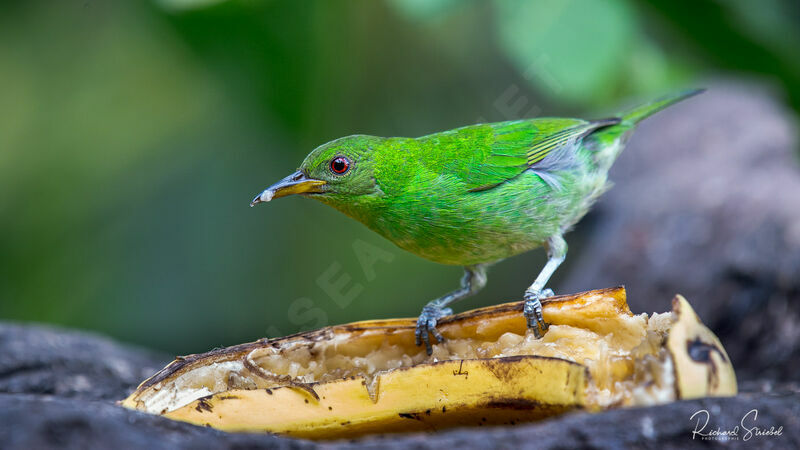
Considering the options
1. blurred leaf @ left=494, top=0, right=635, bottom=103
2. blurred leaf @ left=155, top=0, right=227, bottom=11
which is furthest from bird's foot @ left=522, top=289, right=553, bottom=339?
blurred leaf @ left=155, top=0, right=227, bottom=11

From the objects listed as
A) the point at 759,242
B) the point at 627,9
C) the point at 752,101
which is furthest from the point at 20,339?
the point at 752,101

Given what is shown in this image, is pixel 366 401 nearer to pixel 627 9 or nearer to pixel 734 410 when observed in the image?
pixel 734 410

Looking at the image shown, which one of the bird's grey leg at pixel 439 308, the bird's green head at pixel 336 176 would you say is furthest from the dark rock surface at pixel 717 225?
the bird's green head at pixel 336 176

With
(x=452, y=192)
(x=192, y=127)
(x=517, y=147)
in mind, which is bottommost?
(x=452, y=192)

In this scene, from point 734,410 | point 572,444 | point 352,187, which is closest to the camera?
point 572,444

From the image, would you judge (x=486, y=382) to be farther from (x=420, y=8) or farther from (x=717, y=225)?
(x=717, y=225)

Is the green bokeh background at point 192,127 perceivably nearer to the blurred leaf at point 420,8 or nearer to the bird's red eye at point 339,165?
the blurred leaf at point 420,8
